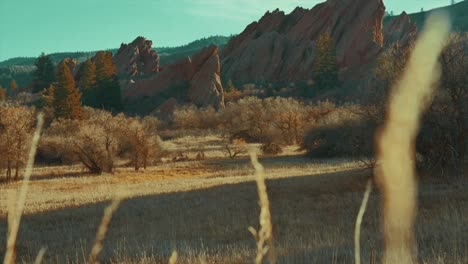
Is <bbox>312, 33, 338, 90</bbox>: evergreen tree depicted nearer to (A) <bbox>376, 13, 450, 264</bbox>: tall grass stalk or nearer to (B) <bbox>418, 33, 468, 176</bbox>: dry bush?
(A) <bbox>376, 13, 450, 264</bbox>: tall grass stalk

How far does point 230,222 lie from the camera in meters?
12.0

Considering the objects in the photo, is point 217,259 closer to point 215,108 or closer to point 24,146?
point 24,146

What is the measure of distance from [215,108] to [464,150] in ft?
215

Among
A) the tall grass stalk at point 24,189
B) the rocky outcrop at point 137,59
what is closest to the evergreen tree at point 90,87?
the rocky outcrop at point 137,59

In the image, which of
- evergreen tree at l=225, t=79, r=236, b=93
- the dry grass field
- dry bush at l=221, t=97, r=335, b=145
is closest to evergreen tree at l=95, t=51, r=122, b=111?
evergreen tree at l=225, t=79, r=236, b=93

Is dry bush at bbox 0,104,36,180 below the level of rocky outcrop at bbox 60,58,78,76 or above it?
below

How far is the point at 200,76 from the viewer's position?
88812mm

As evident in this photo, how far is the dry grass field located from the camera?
7340 mm

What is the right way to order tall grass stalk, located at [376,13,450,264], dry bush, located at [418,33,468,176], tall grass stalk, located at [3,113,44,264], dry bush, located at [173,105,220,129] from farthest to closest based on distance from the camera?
1. dry bush, located at [173,105,220,129]
2. dry bush, located at [418,33,468,176]
3. tall grass stalk, located at [376,13,450,264]
4. tall grass stalk, located at [3,113,44,264]

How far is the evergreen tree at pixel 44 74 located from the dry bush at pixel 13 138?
248ft

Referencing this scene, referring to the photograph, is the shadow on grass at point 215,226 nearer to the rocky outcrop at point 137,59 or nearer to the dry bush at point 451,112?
the dry bush at point 451,112

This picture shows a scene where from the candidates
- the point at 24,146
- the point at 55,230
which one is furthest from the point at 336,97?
the point at 55,230

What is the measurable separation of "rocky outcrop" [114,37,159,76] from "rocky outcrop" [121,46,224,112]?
26.7 meters

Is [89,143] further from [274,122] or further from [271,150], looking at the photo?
[274,122]
